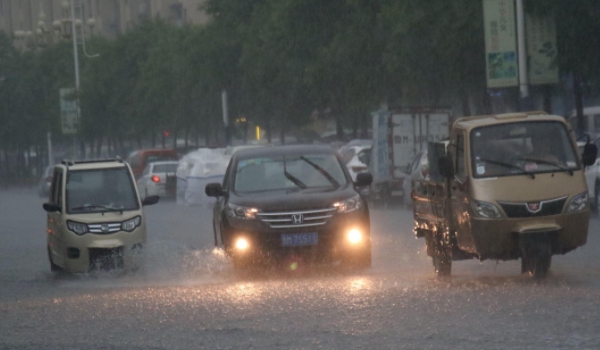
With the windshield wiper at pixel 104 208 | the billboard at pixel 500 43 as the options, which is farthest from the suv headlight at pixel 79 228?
the billboard at pixel 500 43

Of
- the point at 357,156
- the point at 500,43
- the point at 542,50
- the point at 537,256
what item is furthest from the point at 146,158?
the point at 537,256

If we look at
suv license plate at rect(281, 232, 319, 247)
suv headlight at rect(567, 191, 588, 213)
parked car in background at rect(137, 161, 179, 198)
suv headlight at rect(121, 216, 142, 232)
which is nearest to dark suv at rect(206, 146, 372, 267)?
suv license plate at rect(281, 232, 319, 247)

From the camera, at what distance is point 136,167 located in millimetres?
52531

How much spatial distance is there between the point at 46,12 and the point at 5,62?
31.4 meters

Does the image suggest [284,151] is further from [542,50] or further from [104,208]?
[542,50]

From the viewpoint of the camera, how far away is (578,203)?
41.2 ft

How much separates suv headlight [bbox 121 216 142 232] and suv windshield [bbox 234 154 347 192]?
1.86 m

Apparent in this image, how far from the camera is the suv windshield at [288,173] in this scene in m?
15.8

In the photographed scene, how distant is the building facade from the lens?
372 ft

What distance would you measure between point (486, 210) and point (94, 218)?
6446mm

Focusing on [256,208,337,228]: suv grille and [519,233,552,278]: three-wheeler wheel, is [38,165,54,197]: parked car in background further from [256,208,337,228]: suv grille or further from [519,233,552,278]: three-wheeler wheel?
[519,233,552,278]: three-wheeler wheel

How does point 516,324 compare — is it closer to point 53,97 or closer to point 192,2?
point 53,97

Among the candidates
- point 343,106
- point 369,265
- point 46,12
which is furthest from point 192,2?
point 369,265

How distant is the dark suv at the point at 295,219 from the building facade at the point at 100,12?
97031mm
